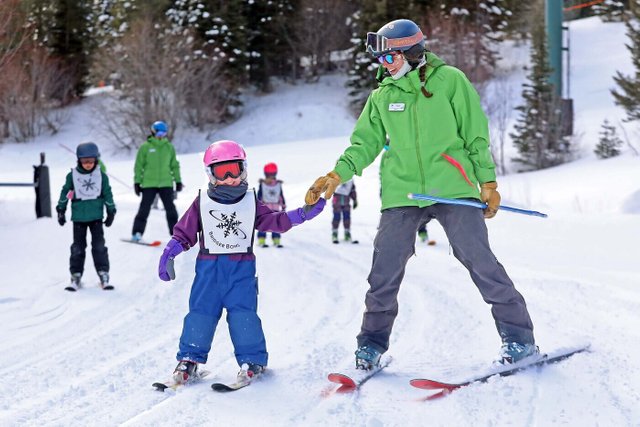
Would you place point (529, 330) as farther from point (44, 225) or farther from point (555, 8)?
point (555, 8)

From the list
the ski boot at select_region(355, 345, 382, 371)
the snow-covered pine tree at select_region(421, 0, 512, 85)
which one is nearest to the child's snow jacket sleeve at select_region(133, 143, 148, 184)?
the ski boot at select_region(355, 345, 382, 371)

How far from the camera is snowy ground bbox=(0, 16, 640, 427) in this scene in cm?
387

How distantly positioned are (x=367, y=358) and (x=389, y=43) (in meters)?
1.80

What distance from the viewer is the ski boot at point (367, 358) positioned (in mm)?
4441

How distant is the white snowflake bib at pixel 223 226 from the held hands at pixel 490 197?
1352 mm

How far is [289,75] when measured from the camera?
41.7 meters

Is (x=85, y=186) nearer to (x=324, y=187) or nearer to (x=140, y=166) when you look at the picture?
(x=140, y=166)

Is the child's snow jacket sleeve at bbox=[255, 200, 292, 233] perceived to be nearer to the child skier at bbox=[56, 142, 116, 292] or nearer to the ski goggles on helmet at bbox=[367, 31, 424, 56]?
the ski goggles on helmet at bbox=[367, 31, 424, 56]

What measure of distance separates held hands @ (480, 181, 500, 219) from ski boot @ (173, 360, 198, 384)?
190cm

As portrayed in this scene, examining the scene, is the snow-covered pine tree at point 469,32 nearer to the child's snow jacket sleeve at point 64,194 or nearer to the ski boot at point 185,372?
the child's snow jacket sleeve at point 64,194

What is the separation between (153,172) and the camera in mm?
11562

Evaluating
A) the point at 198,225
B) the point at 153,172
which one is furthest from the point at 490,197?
the point at 153,172

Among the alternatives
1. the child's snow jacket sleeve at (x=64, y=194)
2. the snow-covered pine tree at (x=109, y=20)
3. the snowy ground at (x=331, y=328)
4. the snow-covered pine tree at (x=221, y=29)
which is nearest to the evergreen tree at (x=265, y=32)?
the snow-covered pine tree at (x=221, y=29)

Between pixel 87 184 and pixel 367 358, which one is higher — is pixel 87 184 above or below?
above
